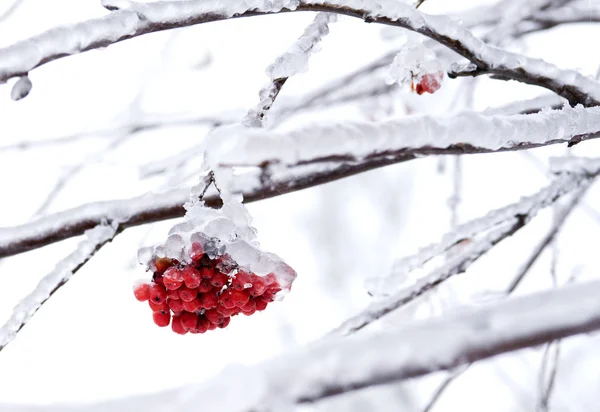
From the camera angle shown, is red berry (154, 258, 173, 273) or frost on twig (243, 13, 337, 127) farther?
red berry (154, 258, 173, 273)

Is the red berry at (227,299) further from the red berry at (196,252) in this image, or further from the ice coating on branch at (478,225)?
the ice coating on branch at (478,225)

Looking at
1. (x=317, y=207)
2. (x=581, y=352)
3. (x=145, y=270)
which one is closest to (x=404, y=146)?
(x=145, y=270)

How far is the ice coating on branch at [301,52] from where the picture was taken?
69 cm

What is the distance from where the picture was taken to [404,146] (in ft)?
1.30

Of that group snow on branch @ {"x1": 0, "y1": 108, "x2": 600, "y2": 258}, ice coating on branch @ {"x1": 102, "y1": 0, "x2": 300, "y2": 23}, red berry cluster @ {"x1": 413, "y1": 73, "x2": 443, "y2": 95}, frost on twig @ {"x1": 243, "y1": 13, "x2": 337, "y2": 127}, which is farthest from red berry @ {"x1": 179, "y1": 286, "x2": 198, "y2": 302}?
red berry cluster @ {"x1": 413, "y1": 73, "x2": 443, "y2": 95}

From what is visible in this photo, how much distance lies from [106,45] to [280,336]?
4.76 metres

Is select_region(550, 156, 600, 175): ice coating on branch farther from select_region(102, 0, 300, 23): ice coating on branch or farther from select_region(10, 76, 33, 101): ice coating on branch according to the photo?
select_region(10, 76, 33, 101): ice coating on branch

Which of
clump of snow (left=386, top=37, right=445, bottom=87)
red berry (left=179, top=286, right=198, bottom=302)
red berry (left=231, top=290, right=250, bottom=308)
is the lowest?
red berry (left=231, top=290, right=250, bottom=308)

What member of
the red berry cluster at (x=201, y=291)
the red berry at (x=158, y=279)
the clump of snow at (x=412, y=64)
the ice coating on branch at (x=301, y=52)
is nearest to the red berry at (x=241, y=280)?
the red berry cluster at (x=201, y=291)

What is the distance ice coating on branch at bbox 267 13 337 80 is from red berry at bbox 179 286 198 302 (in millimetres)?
288

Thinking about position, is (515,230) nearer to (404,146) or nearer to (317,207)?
(404,146)

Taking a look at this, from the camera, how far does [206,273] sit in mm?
735

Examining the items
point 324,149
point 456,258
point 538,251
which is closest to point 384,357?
point 324,149

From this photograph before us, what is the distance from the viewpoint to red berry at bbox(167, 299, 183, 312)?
2.46ft
